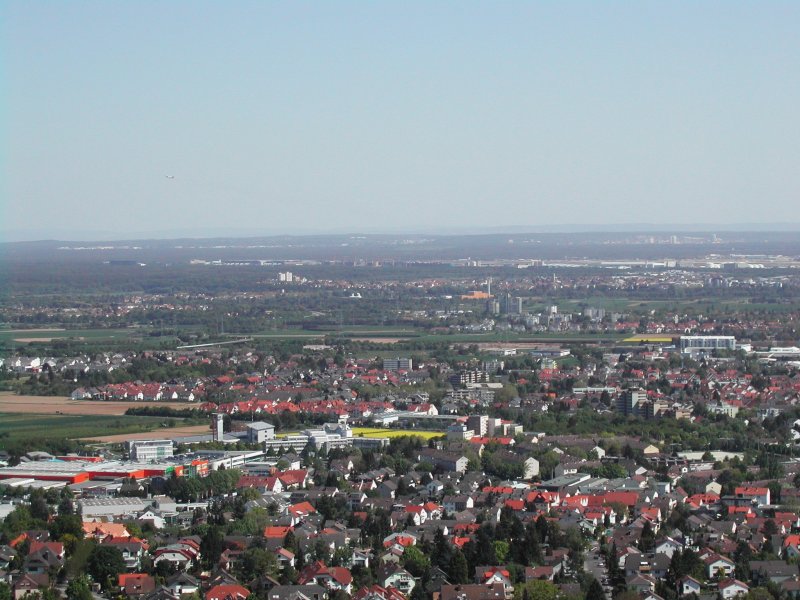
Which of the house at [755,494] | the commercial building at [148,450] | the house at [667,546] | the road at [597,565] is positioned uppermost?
the house at [667,546]

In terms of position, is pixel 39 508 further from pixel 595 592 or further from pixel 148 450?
pixel 595 592

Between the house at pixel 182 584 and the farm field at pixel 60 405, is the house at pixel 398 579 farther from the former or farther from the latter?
the farm field at pixel 60 405

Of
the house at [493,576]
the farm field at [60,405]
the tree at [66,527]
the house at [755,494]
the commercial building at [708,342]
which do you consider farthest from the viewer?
the commercial building at [708,342]

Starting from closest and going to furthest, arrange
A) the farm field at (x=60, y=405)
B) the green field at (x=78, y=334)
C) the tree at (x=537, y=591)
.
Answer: the tree at (x=537, y=591) < the farm field at (x=60, y=405) < the green field at (x=78, y=334)

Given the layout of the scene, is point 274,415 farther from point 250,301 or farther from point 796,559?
point 250,301

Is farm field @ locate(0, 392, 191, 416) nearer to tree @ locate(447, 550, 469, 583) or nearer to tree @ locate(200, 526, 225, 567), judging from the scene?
tree @ locate(200, 526, 225, 567)

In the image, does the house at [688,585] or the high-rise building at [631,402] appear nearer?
the house at [688,585]

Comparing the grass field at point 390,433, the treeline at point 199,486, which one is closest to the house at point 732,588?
the treeline at point 199,486
